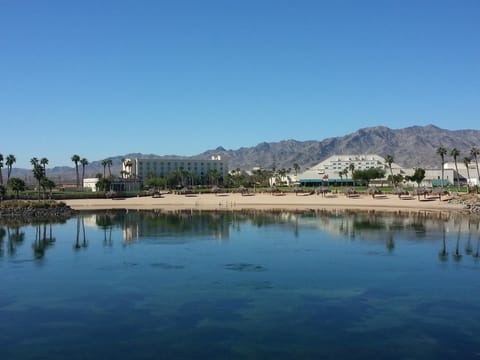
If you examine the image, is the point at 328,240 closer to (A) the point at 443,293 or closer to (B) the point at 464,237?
(B) the point at 464,237

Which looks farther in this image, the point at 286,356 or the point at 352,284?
the point at 352,284

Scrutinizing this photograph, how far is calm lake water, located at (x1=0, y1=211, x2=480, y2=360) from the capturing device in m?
17.0

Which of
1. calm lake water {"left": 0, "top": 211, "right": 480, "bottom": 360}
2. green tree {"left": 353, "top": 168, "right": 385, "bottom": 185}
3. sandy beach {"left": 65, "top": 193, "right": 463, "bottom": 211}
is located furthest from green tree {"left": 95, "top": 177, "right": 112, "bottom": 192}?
calm lake water {"left": 0, "top": 211, "right": 480, "bottom": 360}

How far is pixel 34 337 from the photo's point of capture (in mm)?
18141

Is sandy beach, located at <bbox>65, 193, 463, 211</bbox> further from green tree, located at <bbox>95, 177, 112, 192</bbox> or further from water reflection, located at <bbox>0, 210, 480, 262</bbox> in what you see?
green tree, located at <bbox>95, 177, 112, 192</bbox>

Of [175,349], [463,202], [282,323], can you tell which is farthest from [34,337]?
[463,202]

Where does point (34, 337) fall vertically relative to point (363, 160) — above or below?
below

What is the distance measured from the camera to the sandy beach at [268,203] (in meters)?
81.1

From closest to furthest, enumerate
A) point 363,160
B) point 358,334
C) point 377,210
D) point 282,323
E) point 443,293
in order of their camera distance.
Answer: point 358,334, point 282,323, point 443,293, point 377,210, point 363,160

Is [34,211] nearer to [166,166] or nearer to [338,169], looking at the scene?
[338,169]

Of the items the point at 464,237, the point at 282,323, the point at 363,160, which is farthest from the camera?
the point at 363,160

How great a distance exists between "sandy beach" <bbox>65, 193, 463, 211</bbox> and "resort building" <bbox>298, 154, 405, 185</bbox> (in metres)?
50.3

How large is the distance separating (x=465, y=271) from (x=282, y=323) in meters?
14.9

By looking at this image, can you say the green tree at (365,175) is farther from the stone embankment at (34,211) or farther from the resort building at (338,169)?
the stone embankment at (34,211)
